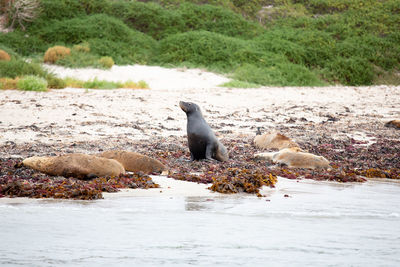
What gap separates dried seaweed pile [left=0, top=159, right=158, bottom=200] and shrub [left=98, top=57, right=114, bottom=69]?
15170mm

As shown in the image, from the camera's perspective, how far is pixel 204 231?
15.5 feet

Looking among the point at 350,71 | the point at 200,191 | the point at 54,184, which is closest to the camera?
the point at 54,184

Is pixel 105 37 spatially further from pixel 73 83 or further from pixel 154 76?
pixel 73 83

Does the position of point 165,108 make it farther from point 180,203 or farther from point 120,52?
point 120,52

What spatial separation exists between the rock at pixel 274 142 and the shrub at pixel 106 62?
A: 517 inches

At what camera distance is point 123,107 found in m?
13.6

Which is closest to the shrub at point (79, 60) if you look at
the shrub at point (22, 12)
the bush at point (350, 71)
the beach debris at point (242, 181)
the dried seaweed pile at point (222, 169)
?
the shrub at point (22, 12)

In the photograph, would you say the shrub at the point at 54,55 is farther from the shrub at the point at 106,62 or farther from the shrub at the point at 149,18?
the shrub at the point at 149,18

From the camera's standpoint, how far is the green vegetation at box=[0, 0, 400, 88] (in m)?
24.7

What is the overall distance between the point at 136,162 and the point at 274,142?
3.21 m

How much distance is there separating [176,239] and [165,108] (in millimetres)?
9551

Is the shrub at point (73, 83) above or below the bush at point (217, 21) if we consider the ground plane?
below

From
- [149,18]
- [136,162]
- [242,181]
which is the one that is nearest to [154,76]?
[149,18]

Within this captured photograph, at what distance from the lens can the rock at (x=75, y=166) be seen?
6652 millimetres
